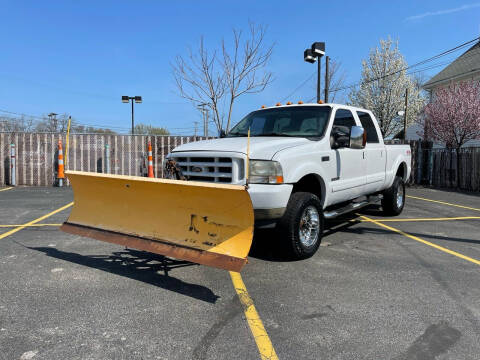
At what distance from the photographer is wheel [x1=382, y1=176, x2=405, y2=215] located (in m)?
7.80

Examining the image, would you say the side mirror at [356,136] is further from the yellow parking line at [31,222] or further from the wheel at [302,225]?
the yellow parking line at [31,222]

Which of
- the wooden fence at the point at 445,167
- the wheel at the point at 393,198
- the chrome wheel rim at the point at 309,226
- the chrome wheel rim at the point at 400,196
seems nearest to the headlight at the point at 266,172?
the chrome wheel rim at the point at 309,226

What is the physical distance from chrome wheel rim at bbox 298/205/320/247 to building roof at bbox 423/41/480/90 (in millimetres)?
25353

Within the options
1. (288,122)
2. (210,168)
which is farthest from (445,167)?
(210,168)

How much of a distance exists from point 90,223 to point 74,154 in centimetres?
1060

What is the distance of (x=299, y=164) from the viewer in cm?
451

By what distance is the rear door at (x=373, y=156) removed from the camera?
21.2ft

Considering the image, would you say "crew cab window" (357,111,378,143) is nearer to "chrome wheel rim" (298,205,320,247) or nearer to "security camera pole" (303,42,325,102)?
"chrome wheel rim" (298,205,320,247)

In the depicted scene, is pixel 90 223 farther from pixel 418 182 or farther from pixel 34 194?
pixel 418 182

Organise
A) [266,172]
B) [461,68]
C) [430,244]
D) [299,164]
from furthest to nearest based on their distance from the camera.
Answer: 1. [461,68]
2. [430,244]
3. [299,164]
4. [266,172]

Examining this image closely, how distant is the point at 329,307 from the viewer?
3.33 meters

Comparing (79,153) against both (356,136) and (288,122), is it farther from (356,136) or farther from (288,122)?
(356,136)

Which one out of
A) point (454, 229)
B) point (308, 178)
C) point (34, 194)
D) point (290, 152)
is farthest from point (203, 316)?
point (34, 194)

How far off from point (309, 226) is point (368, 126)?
9.96 feet
